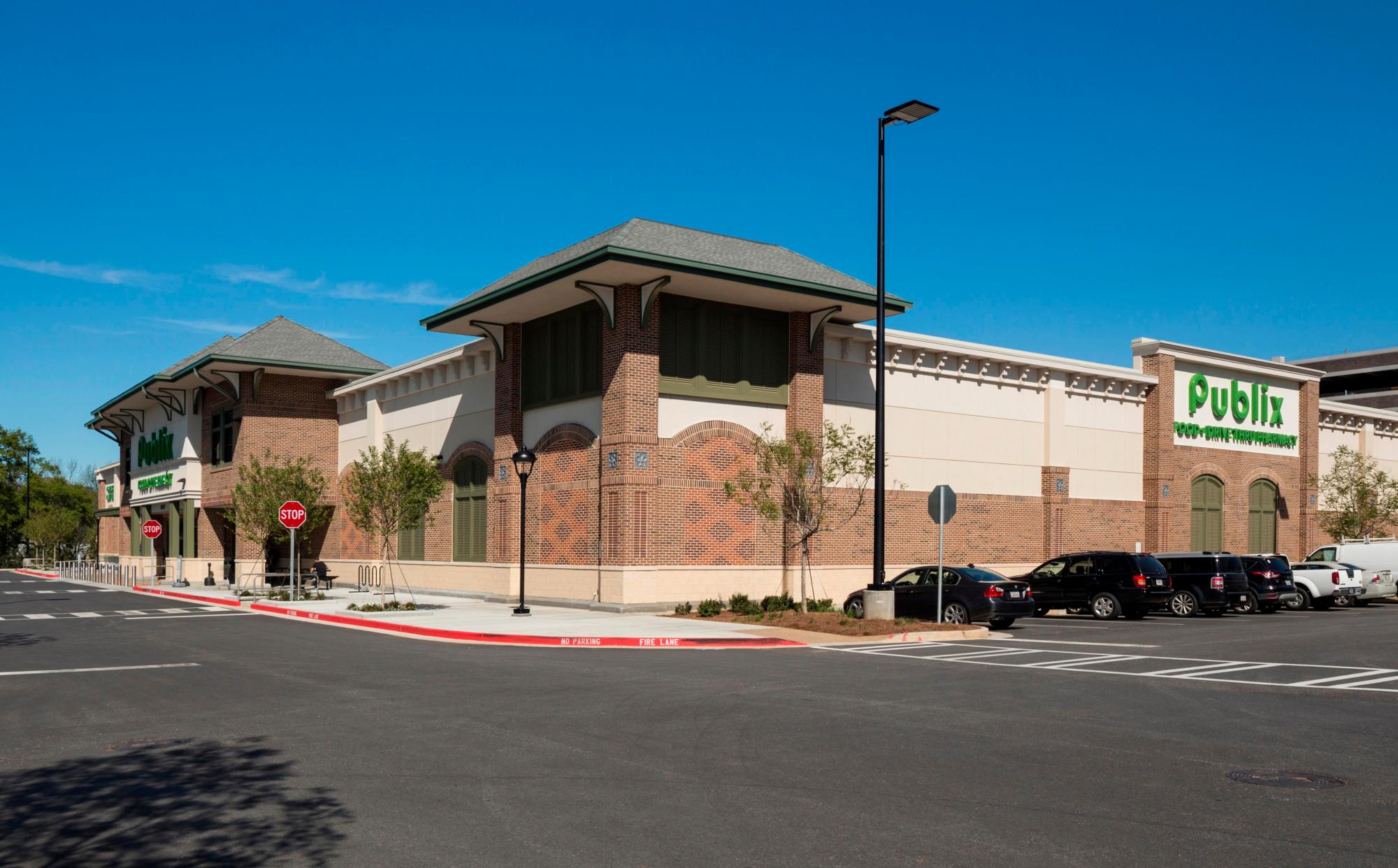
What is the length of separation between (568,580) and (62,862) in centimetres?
2409

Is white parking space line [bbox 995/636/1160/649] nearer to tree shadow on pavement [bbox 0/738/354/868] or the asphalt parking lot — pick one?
the asphalt parking lot

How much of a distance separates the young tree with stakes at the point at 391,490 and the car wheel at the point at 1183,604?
20818 millimetres

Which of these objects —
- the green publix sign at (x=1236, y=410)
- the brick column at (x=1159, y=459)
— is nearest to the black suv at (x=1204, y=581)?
the brick column at (x=1159, y=459)

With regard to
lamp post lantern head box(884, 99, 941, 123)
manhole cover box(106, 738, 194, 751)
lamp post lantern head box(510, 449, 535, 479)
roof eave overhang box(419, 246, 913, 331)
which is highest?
lamp post lantern head box(884, 99, 941, 123)

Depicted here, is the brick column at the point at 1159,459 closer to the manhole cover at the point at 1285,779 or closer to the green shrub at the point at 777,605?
the green shrub at the point at 777,605

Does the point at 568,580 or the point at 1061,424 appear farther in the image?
the point at 1061,424

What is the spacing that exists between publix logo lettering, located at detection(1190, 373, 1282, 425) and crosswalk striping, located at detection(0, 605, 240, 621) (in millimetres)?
34901

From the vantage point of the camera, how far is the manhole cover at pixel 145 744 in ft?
32.6

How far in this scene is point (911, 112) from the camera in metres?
22.6

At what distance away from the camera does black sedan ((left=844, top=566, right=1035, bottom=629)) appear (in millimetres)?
24469

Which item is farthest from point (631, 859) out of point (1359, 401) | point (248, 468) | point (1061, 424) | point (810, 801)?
point (1359, 401)

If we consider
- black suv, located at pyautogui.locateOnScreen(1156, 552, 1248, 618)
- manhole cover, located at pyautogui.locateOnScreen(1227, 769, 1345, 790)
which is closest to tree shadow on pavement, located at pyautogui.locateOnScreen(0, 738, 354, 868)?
manhole cover, located at pyautogui.locateOnScreen(1227, 769, 1345, 790)

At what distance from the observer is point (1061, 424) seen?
38.9m

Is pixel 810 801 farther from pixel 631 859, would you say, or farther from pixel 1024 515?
pixel 1024 515
